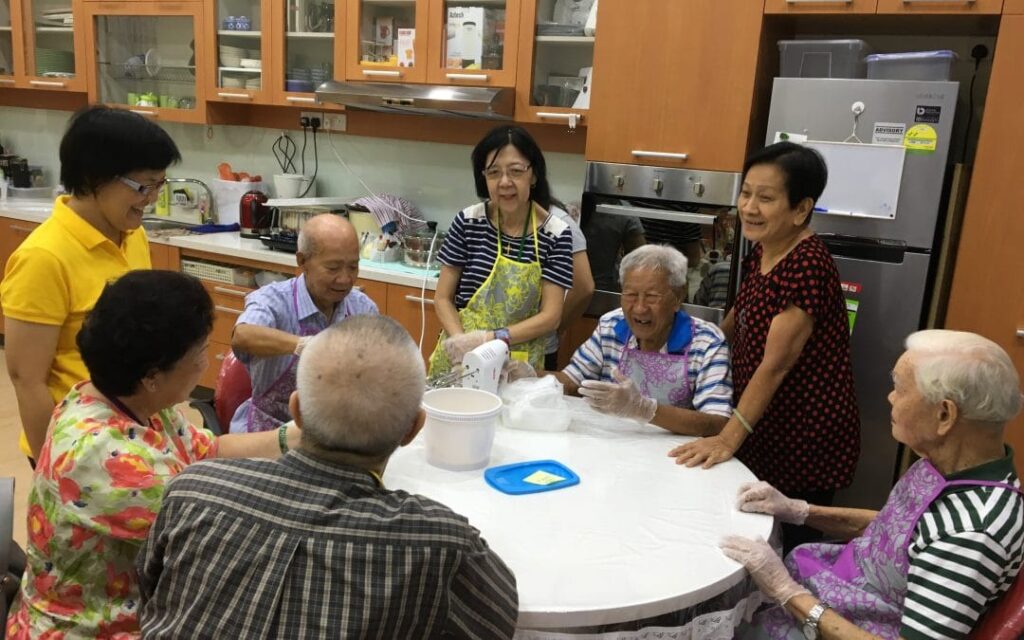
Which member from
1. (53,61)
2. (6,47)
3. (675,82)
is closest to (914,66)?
(675,82)

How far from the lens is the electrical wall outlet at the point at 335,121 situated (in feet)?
13.5

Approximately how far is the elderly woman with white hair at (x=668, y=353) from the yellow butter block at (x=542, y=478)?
30 centimetres

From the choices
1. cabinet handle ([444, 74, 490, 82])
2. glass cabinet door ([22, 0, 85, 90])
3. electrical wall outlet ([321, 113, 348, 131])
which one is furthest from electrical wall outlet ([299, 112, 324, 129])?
glass cabinet door ([22, 0, 85, 90])

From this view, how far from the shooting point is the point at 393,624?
960 millimetres

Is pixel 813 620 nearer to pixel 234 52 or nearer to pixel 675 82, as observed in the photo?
pixel 675 82

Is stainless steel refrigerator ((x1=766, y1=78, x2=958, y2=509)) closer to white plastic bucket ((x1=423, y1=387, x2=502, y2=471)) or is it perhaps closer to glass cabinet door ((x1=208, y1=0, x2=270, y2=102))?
white plastic bucket ((x1=423, y1=387, x2=502, y2=471))

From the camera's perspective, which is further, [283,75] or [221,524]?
[283,75]

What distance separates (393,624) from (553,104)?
2.69m

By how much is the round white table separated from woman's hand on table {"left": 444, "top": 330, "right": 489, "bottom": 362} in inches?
12.2

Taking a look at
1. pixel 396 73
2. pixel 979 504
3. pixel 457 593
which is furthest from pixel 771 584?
pixel 396 73

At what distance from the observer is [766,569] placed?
1.38 m

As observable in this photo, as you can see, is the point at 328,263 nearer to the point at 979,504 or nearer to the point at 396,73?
A: the point at 979,504

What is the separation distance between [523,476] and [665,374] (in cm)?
58

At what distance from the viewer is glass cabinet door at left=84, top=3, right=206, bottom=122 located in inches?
167
